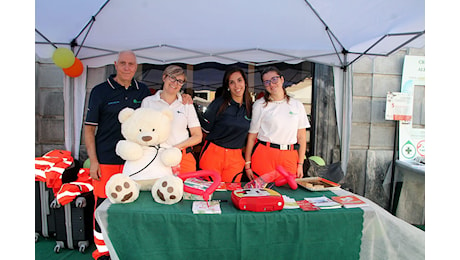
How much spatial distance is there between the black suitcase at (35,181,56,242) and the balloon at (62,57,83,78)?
1326 millimetres

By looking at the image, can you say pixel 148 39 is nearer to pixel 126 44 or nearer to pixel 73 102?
pixel 126 44

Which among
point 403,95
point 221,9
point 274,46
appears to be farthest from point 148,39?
point 403,95

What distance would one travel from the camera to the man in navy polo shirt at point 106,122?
2088 millimetres

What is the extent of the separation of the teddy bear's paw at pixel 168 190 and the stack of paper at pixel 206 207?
0.38 feet

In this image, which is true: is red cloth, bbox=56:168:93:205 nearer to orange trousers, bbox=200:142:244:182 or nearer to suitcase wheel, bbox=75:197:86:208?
suitcase wheel, bbox=75:197:86:208

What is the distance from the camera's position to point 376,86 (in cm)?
367

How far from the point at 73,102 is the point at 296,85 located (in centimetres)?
317

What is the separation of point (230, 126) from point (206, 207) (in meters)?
1.09

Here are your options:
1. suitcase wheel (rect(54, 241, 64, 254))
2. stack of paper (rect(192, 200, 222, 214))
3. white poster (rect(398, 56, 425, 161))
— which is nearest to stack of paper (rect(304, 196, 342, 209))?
stack of paper (rect(192, 200, 222, 214))

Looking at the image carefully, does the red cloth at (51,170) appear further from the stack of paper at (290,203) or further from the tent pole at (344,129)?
the tent pole at (344,129)

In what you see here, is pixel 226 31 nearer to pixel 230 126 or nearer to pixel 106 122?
pixel 230 126

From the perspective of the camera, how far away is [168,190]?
1.39 m

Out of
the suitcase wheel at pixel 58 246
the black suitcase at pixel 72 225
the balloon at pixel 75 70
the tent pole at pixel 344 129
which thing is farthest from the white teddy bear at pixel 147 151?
the tent pole at pixel 344 129

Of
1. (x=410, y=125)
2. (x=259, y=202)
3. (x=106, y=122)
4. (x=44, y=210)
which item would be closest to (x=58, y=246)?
(x=44, y=210)
